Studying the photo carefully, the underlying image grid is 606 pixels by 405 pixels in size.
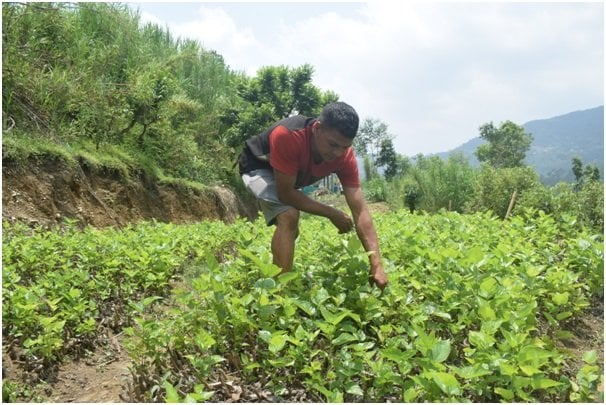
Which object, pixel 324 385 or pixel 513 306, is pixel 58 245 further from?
pixel 513 306

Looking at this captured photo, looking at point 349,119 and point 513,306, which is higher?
point 349,119

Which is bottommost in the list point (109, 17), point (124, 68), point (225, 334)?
point (225, 334)

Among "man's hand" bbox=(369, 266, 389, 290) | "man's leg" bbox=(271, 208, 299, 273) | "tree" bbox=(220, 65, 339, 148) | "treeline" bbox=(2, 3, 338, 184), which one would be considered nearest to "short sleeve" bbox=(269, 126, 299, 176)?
"man's leg" bbox=(271, 208, 299, 273)

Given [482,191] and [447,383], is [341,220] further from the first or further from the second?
[482,191]

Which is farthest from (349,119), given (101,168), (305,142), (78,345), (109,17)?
(109,17)

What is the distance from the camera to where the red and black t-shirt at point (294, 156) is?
3.52 meters

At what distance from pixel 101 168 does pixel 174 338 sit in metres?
8.74

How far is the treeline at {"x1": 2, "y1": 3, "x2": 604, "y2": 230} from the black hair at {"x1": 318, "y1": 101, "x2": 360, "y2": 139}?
5111 millimetres

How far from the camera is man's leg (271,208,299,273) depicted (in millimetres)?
3463

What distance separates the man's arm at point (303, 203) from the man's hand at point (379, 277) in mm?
409

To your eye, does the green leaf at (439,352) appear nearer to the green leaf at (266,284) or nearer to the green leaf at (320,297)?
the green leaf at (320,297)

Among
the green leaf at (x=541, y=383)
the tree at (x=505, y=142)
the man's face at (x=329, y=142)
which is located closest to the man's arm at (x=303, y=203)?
the man's face at (x=329, y=142)

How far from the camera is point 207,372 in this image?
8.39 ft

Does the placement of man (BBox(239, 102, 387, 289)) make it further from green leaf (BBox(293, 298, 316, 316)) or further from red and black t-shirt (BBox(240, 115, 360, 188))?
green leaf (BBox(293, 298, 316, 316))
